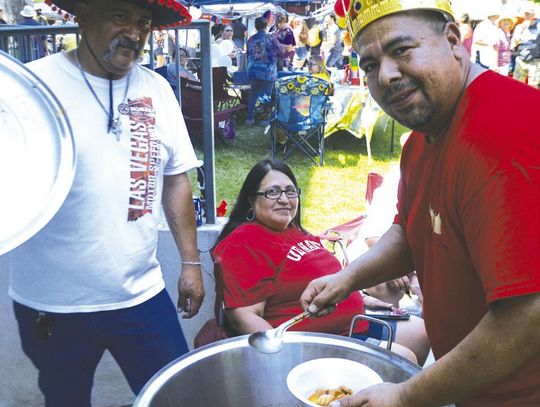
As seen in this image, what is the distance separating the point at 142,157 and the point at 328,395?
965mm

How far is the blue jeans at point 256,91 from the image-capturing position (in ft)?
32.2

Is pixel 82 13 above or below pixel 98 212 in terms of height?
above

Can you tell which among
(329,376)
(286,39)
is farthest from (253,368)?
(286,39)

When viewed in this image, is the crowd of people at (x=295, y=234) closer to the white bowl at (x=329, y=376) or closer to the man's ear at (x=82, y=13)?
the man's ear at (x=82, y=13)

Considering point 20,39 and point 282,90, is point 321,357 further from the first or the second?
point 282,90

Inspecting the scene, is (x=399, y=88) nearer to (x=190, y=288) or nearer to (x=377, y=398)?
(x=377, y=398)

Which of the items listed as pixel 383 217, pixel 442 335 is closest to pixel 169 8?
pixel 442 335

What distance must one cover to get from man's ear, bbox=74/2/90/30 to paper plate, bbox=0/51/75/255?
1.92 feet

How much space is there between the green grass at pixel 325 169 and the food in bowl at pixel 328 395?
3797mm

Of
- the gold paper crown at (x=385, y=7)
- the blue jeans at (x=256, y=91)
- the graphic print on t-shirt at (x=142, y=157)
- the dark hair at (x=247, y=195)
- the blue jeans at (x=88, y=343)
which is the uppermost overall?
the gold paper crown at (x=385, y=7)

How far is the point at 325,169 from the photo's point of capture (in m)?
7.17

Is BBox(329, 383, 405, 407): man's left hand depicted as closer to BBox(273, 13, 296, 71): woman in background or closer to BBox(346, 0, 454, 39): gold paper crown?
BBox(346, 0, 454, 39): gold paper crown

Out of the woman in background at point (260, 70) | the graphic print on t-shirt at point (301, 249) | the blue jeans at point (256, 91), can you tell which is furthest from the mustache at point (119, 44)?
the blue jeans at point (256, 91)

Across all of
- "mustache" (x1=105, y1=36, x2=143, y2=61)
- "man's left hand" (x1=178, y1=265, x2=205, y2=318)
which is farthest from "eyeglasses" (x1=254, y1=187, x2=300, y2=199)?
"mustache" (x1=105, y1=36, x2=143, y2=61)
